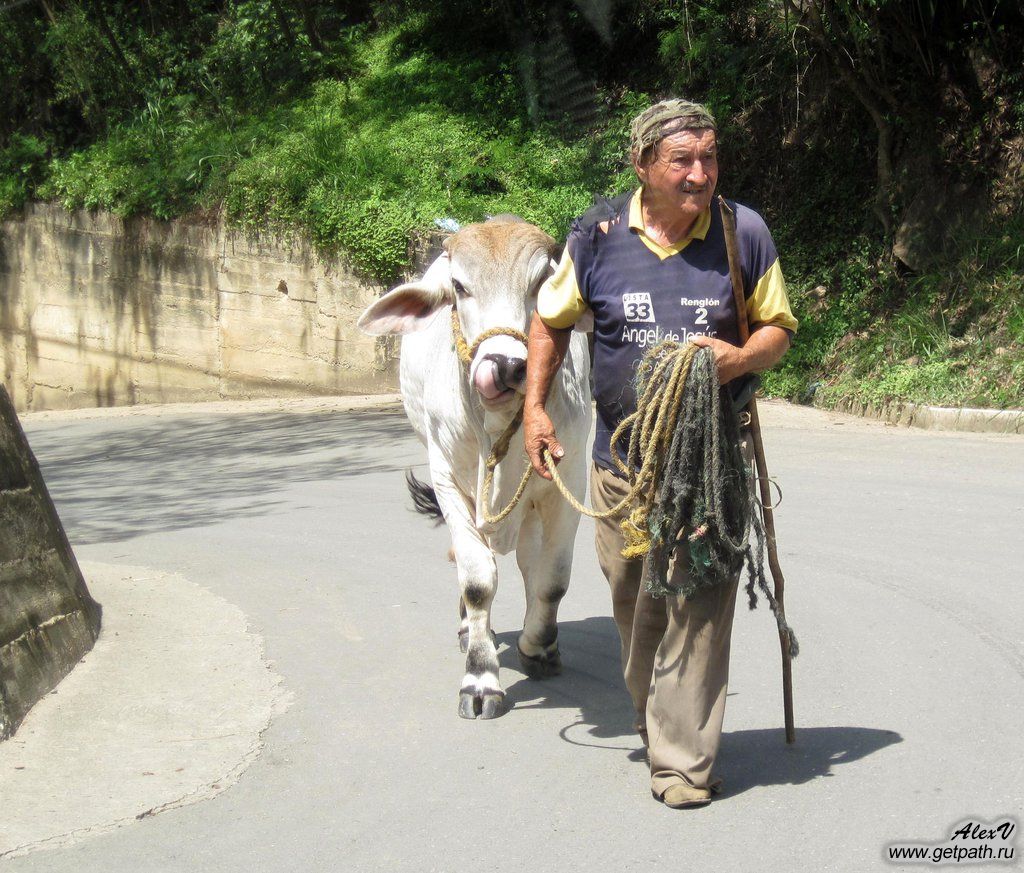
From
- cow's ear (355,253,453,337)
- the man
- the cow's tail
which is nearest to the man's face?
the man

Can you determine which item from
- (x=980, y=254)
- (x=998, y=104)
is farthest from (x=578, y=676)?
(x=998, y=104)

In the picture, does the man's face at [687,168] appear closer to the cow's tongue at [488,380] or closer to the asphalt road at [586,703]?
the cow's tongue at [488,380]

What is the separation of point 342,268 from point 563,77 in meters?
4.95

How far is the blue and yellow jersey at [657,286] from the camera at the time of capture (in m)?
3.94

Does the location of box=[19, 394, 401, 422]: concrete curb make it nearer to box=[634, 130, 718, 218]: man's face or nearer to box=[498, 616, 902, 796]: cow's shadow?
box=[498, 616, 902, 796]: cow's shadow

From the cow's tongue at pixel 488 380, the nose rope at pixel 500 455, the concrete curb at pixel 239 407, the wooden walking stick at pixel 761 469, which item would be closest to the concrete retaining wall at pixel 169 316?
the concrete curb at pixel 239 407

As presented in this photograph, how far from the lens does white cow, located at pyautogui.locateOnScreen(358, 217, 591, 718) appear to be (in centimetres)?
496

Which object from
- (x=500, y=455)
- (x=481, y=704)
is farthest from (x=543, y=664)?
(x=500, y=455)

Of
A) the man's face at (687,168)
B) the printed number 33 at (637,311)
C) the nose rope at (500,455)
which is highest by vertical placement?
the man's face at (687,168)

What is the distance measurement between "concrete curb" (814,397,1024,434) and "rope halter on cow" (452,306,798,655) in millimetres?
7872

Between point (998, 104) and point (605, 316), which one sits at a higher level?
point (998, 104)

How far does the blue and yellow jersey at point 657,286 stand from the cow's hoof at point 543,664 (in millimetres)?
1744

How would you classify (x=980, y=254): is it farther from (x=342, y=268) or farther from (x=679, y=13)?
(x=342, y=268)

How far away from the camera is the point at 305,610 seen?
22.0 feet
